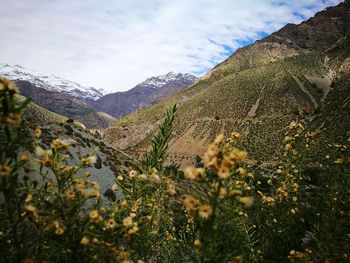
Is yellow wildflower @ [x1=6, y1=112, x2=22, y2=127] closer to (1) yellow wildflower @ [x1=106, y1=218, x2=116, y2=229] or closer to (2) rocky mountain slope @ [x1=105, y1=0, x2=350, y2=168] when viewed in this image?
(1) yellow wildflower @ [x1=106, y1=218, x2=116, y2=229]

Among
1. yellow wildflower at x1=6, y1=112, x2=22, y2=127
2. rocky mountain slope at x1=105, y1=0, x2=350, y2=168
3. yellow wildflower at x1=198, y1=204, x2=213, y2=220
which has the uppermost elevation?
yellow wildflower at x1=6, y1=112, x2=22, y2=127

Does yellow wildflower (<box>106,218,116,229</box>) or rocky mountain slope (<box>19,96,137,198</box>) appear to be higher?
yellow wildflower (<box>106,218,116,229</box>)

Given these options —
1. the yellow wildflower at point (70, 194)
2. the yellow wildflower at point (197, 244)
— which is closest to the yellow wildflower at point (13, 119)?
the yellow wildflower at point (70, 194)

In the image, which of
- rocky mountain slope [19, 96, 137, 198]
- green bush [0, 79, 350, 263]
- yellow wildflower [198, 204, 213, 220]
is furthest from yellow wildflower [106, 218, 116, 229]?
rocky mountain slope [19, 96, 137, 198]

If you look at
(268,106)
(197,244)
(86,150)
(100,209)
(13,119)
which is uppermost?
(13,119)

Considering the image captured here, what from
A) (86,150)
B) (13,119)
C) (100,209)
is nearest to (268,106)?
(86,150)

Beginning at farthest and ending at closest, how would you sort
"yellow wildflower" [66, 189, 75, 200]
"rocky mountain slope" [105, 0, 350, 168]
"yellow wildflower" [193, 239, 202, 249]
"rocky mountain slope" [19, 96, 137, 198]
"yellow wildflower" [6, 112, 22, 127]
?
"rocky mountain slope" [105, 0, 350, 168], "rocky mountain slope" [19, 96, 137, 198], "yellow wildflower" [66, 189, 75, 200], "yellow wildflower" [193, 239, 202, 249], "yellow wildflower" [6, 112, 22, 127]

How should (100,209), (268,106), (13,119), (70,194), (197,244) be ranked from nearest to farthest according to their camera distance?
(13,119) < (197,244) < (70,194) < (100,209) < (268,106)

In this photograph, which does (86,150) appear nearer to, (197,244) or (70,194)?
(70,194)

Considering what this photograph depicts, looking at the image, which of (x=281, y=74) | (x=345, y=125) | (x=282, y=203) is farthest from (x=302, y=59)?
(x=282, y=203)

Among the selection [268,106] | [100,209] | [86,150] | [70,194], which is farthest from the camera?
[268,106]

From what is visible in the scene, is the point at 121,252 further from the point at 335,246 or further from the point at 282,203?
the point at 282,203

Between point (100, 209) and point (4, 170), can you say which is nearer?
point (4, 170)

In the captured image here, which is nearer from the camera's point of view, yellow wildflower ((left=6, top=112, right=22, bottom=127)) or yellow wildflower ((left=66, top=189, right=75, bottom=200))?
yellow wildflower ((left=6, top=112, right=22, bottom=127))
